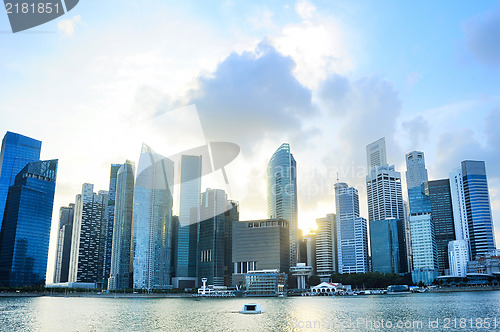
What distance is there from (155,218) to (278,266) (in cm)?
5421

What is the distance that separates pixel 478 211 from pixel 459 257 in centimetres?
2458

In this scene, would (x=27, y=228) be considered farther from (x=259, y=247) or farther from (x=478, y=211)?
(x=478, y=211)

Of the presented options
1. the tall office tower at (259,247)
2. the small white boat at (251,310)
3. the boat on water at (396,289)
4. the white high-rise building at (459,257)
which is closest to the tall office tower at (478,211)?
the white high-rise building at (459,257)

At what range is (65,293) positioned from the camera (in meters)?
159

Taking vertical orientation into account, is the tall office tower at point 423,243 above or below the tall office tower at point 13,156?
below

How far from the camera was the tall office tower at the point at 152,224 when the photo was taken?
179375 mm

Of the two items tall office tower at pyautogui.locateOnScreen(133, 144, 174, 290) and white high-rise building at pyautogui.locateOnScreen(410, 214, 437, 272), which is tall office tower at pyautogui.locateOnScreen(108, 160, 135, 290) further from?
white high-rise building at pyautogui.locateOnScreen(410, 214, 437, 272)

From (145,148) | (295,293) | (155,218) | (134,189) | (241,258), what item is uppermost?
(145,148)

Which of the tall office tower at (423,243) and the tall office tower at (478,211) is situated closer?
the tall office tower at (423,243)

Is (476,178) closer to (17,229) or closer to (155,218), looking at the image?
(155,218)

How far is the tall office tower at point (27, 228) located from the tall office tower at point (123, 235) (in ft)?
85.1

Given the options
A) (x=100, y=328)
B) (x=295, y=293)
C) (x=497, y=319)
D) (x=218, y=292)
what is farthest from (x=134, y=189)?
(x=497, y=319)

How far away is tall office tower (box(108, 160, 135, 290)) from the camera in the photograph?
593 ft

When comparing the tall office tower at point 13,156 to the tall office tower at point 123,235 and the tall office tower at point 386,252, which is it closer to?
the tall office tower at point 123,235
